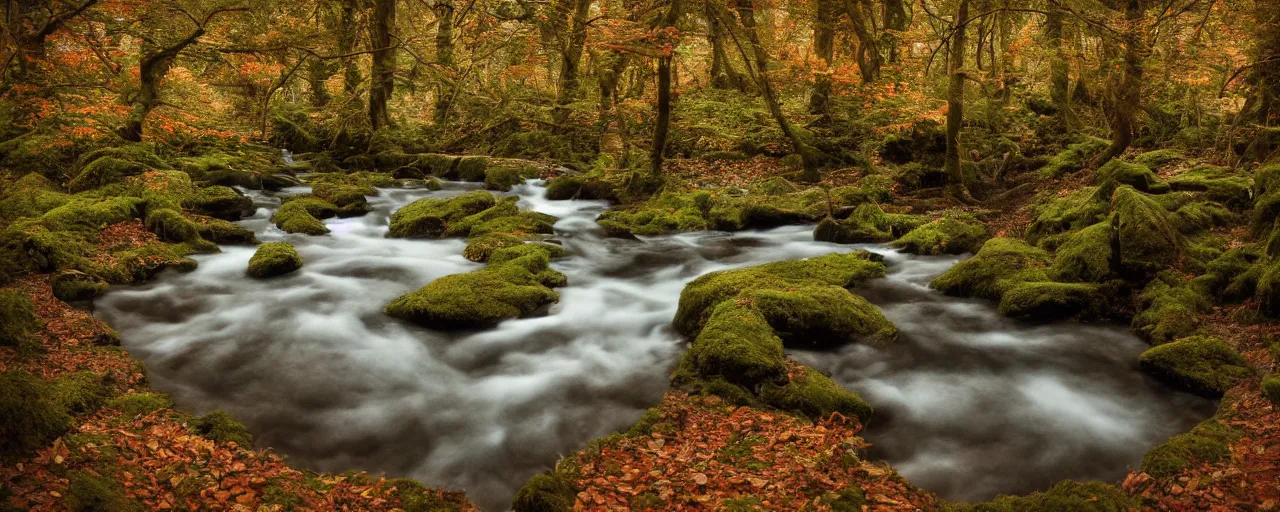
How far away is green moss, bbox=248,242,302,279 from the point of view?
8.77m

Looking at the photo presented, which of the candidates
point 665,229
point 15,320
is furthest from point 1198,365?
point 15,320

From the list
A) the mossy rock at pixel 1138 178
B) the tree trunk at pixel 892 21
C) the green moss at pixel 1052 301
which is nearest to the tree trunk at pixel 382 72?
the tree trunk at pixel 892 21

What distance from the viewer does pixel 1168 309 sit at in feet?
21.6

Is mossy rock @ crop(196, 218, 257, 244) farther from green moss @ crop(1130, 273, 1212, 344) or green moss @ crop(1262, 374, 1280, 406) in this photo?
green moss @ crop(1262, 374, 1280, 406)

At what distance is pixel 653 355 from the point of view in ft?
22.8

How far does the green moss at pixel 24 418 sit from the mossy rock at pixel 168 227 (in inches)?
246

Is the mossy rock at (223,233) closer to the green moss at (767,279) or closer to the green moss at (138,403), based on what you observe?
the green moss at (138,403)

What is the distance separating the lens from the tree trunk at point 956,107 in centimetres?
1080

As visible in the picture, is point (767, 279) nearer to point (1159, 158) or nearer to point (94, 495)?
point (94, 495)

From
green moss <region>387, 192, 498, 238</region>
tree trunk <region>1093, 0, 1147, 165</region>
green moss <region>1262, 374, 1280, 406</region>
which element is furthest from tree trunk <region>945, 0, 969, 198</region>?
green moss <region>387, 192, 498, 238</region>

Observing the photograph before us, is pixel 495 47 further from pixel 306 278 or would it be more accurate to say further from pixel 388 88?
pixel 388 88

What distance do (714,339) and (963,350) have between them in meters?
2.63

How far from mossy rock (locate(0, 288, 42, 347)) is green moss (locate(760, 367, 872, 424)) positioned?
5.62 metres

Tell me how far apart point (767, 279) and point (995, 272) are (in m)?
2.71
